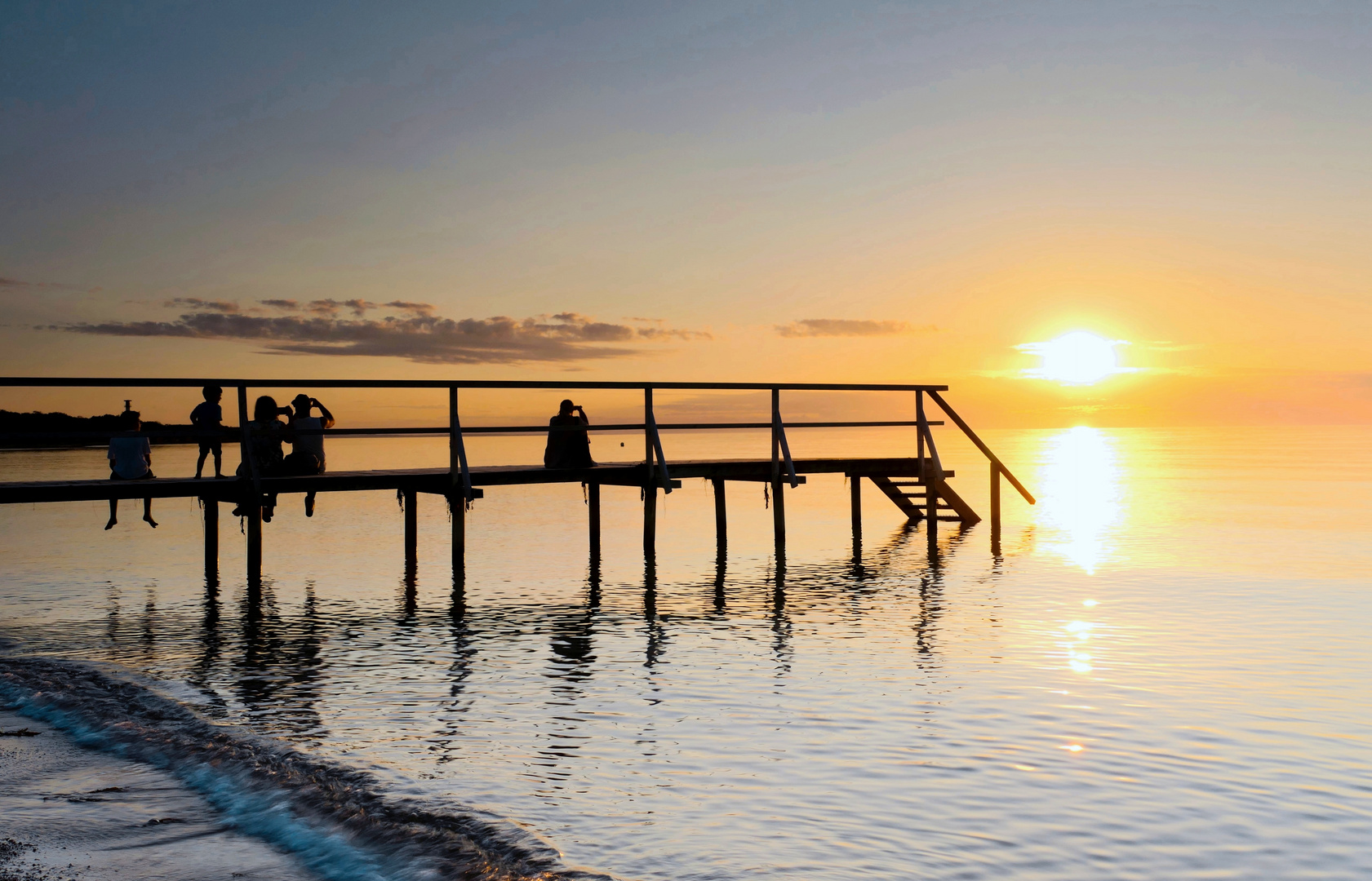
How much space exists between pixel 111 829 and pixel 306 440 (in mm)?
10129

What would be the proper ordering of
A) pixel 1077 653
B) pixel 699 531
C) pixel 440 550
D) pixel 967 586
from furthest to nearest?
pixel 699 531 < pixel 440 550 < pixel 967 586 < pixel 1077 653

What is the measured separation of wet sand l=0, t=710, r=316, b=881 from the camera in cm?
538

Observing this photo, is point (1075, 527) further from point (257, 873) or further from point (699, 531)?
point (257, 873)

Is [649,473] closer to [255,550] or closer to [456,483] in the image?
[456,483]

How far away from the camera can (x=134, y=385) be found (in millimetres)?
13430

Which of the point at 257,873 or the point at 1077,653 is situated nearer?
the point at 257,873

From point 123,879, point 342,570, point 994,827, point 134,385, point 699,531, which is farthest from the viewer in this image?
point 699,531

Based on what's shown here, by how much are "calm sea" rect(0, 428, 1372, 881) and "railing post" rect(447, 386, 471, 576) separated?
1.71 feet

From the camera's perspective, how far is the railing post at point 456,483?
1541cm

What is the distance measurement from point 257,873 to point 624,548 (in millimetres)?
→ 18767

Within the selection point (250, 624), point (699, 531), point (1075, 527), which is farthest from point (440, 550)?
point (1075, 527)

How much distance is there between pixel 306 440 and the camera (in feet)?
51.1

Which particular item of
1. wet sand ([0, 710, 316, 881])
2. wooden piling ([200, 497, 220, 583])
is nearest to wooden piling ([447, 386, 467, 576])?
wooden piling ([200, 497, 220, 583])

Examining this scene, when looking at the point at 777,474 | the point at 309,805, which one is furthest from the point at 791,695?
the point at 777,474
